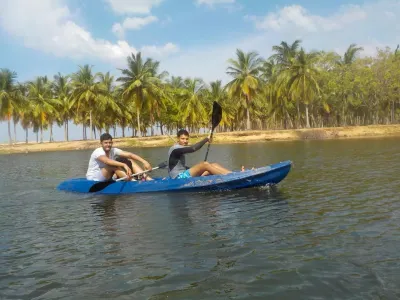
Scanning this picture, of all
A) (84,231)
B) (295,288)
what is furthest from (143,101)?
(295,288)

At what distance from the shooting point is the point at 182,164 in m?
11.5

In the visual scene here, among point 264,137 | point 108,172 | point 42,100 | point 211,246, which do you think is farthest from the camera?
point 42,100

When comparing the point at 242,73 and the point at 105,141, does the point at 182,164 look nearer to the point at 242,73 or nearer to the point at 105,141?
the point at 105,141

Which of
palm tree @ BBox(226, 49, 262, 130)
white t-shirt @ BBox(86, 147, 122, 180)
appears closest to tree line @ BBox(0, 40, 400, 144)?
palm tree @ BBox(226, 49, 262, 130)

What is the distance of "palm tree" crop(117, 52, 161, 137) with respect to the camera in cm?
5172

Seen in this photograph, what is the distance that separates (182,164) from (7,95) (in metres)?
47.6

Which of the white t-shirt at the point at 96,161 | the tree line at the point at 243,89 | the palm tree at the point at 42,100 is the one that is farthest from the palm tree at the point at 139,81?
the white t-shirt at the point at 96,161

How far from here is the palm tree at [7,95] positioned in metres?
51.0

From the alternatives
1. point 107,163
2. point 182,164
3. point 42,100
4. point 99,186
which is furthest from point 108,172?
point 42,100

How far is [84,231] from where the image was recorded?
7.57m

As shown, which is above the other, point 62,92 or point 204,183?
point 62,92

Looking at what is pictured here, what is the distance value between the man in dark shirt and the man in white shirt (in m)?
0.85

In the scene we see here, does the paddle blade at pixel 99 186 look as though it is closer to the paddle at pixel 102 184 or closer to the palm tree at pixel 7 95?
the paddle at pixel 102 184

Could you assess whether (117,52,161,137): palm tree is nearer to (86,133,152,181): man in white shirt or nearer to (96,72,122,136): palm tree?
(96,72,122,136): palm tree
